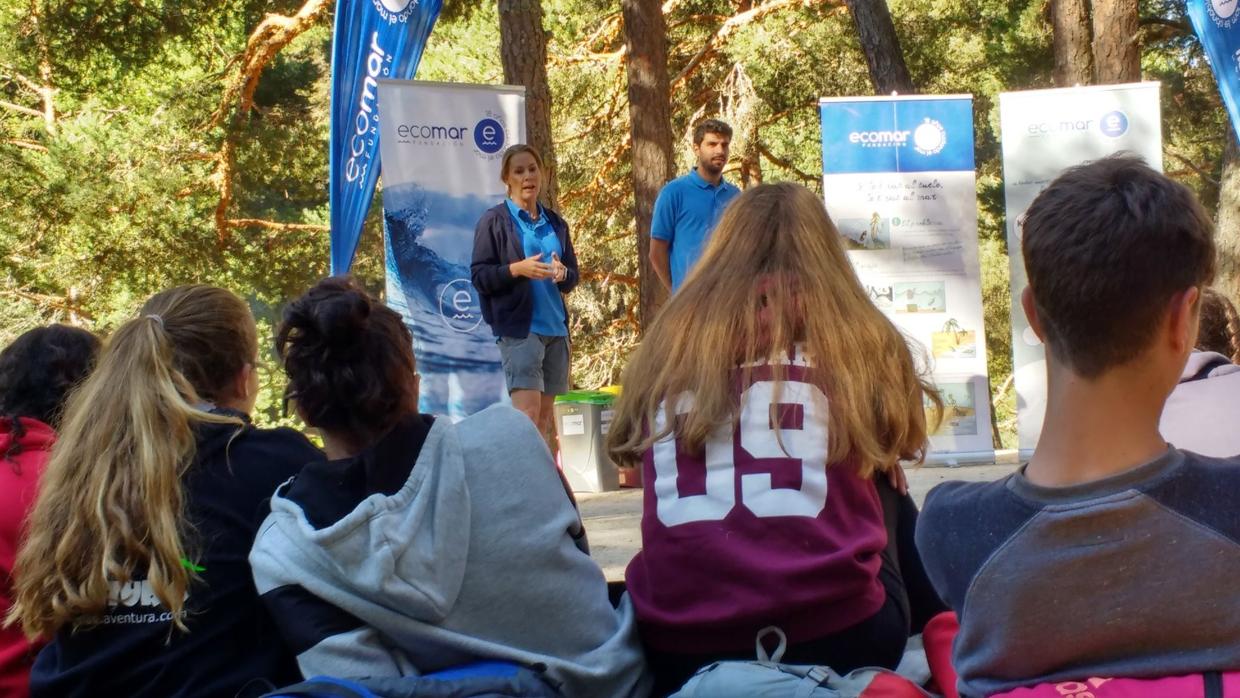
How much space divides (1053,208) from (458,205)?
6.09 metres

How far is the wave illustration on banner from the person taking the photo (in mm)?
7363

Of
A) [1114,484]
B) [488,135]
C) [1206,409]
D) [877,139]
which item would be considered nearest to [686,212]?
A: [488,135]

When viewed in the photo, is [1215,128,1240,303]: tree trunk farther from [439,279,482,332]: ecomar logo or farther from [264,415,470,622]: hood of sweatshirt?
[264,415,470,622]: hood of sweatshirt

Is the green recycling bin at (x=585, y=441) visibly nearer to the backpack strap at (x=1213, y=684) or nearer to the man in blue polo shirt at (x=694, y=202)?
the man in blue polo shirt at (x=694, y=202)

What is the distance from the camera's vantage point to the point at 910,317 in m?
8.28

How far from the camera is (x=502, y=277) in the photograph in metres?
6.50

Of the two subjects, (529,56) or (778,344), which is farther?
(529,56)

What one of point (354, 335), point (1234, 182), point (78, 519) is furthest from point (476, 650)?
point (1234, 182)

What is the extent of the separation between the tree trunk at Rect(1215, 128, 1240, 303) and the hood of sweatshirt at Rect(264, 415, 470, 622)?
→ 10.6m

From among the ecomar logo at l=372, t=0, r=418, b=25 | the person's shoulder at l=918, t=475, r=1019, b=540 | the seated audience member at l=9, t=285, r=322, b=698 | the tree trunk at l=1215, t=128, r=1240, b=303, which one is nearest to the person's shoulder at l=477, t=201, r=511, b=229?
the ecomar logo at l=372, t=0, r=418, b=25

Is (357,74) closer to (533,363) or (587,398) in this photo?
(533,363)

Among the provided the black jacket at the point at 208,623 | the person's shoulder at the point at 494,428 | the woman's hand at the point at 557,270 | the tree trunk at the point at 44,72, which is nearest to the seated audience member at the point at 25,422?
the black jacket at the point at 208,623

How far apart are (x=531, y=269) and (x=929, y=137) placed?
3.15 m

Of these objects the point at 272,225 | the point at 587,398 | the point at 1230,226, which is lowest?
the point at 587,398
